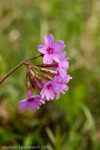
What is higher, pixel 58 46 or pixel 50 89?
pixel 58 46

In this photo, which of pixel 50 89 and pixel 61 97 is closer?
pixel 50 89

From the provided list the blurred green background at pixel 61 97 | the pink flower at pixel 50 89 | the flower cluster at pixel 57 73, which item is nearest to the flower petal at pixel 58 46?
the flower cluster at pixel 57 73

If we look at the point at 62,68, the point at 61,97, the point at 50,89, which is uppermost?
the point at 61,97

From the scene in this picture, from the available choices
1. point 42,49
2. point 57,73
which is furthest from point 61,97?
point 42,49

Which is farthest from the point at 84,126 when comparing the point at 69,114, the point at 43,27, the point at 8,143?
the point at 43,27

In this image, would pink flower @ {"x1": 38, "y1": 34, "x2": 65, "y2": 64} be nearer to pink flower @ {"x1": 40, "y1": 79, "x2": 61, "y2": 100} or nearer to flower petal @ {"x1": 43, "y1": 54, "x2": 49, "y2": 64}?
flower petal @ {"x1": 43, "y1": 54, "x2": 49, "y2": 64}

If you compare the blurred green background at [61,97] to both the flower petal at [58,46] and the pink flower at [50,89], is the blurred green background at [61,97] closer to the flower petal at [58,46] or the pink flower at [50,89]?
the pink flower at [50,89]

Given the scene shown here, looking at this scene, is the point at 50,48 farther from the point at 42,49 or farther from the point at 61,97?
the point at 61,97
